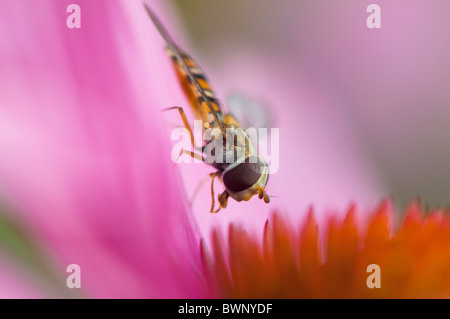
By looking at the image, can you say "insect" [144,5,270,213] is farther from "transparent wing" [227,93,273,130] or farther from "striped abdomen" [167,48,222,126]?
"transparent wing" [227,93,273,130]

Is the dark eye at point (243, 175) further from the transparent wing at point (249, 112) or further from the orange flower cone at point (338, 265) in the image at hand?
the transparent wing at point (249, 112)

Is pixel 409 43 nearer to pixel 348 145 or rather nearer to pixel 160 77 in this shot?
pixel 348 145

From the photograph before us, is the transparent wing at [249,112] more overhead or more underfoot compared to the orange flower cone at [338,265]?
A: more overhead

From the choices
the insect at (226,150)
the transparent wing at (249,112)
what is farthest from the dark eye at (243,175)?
the transparent wing at (249,112)

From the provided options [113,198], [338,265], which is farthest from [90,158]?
[338,265]

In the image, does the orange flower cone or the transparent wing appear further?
the transparent wing

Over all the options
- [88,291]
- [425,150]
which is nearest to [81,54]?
[88,291]

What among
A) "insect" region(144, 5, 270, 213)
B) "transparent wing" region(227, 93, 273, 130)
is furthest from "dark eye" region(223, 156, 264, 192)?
"transparent wing" region(227, 93, 273, 130)
